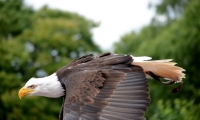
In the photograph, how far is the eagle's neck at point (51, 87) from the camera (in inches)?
302

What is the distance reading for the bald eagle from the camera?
6938 millimetres

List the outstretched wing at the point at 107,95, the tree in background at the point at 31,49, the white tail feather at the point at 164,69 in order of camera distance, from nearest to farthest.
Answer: the outstretched wing at the point at 107,95 → the white tail feather at the point at 164,69 → the tree in background at the point at 31,49

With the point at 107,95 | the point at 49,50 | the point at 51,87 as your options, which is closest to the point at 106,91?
the point at 107,95

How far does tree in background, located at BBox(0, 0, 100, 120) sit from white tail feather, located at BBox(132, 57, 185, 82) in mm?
13710

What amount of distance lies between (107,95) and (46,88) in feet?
3.26

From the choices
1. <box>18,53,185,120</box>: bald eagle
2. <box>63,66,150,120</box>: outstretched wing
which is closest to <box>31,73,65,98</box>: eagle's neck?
<box>18,53,185,120</box>: bald eagle

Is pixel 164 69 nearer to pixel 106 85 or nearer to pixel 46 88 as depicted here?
pixel 106 85

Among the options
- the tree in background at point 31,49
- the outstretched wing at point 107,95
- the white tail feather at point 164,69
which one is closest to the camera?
the outstretched wing at point 107,95

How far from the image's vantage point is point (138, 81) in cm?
717

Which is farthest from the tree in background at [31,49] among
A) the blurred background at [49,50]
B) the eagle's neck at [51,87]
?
the eagle's neck at [51,87]

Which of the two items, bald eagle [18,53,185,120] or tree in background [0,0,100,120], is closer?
bald eagle [18,53,185,120]

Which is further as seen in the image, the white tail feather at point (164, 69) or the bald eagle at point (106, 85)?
the white tail feather at point (164, 69)

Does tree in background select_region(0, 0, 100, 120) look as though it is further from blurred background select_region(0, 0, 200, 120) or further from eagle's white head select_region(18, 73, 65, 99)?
eagle's white head select_region(18, 73, 65, 99)

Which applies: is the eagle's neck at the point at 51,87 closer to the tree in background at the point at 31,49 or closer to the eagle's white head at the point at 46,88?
the eagle's white head at the point at 46,88
